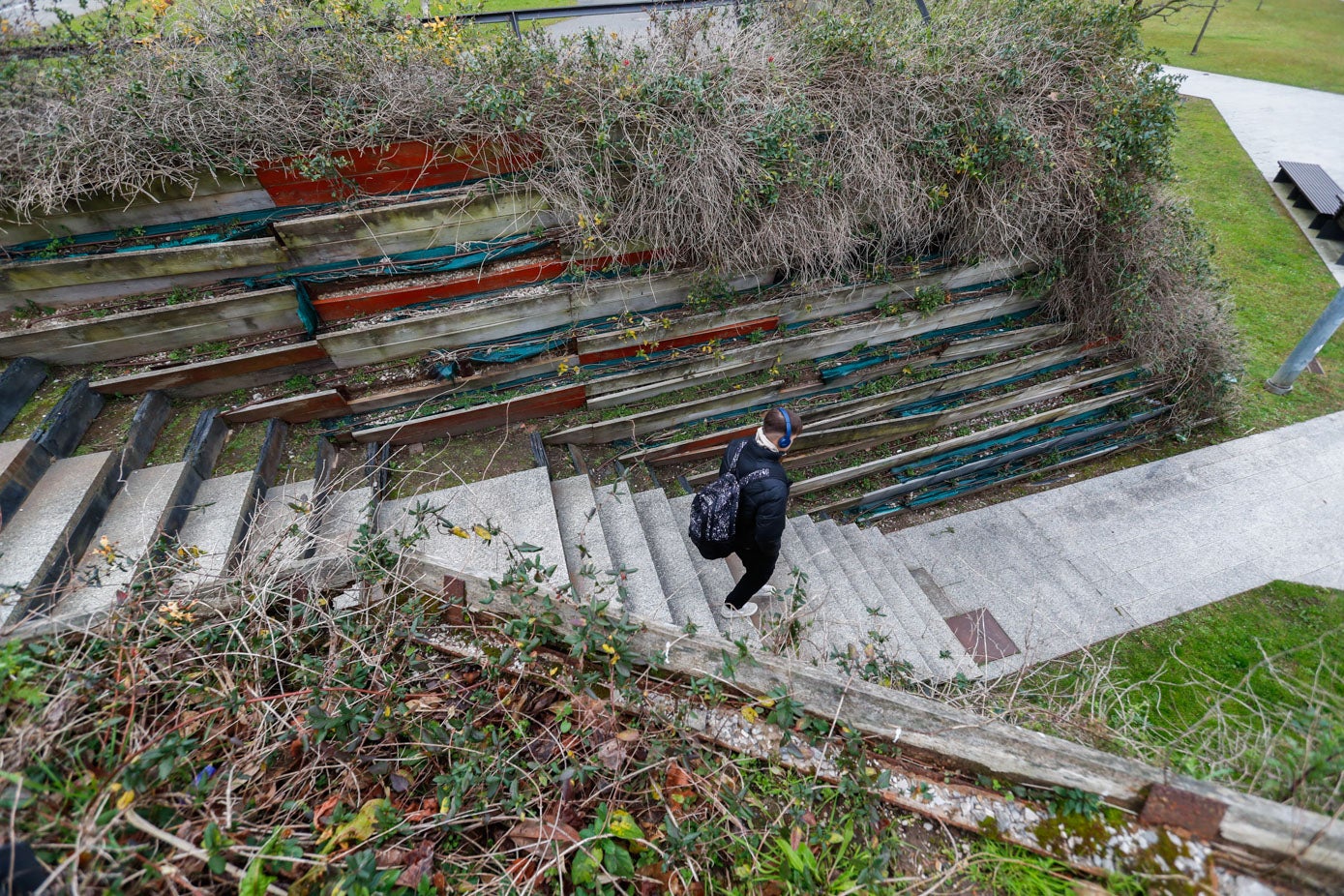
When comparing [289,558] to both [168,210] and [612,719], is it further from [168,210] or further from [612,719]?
[168,210]

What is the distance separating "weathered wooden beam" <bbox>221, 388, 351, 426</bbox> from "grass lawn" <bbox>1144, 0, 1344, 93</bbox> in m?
19.1

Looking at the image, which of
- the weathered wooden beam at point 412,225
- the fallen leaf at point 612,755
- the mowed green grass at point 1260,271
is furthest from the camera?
the mowed green grass at point 1260,271

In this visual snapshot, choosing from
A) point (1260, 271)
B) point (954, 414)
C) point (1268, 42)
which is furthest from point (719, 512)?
point (1268, 42)

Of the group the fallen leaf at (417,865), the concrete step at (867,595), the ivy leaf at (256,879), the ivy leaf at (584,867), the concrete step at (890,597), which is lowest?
the concrete step at (890,597)

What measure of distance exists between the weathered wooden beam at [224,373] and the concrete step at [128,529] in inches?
27.2

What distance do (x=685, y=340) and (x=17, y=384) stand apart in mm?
4365

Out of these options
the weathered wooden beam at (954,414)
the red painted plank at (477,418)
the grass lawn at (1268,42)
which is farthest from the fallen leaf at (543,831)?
the grass lawn at (1268,42)

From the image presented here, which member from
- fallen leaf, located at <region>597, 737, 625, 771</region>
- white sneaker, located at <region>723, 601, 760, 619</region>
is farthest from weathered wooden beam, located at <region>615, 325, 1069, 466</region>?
fallen leaf, located at <region>597, 737, 625, 771</region>

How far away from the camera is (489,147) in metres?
3.73

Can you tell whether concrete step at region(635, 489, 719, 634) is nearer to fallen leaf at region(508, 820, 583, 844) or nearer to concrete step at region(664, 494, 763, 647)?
concrete step at region(664, 494, 763, 647)

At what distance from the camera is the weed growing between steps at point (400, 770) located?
1556 millimetres

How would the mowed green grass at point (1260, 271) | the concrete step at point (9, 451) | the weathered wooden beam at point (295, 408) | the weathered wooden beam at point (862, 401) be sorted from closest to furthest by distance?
the concrete step at point (9, 451) → the weathered wooden beam at point (295, 408) → the weathered wooden beam at point (862, 401) → the mowed green grass at point (1260, 271)

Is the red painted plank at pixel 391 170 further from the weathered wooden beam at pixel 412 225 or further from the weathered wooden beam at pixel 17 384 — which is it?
the weathered wooden beam at pixel 17 384

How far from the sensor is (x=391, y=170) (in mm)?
3670
